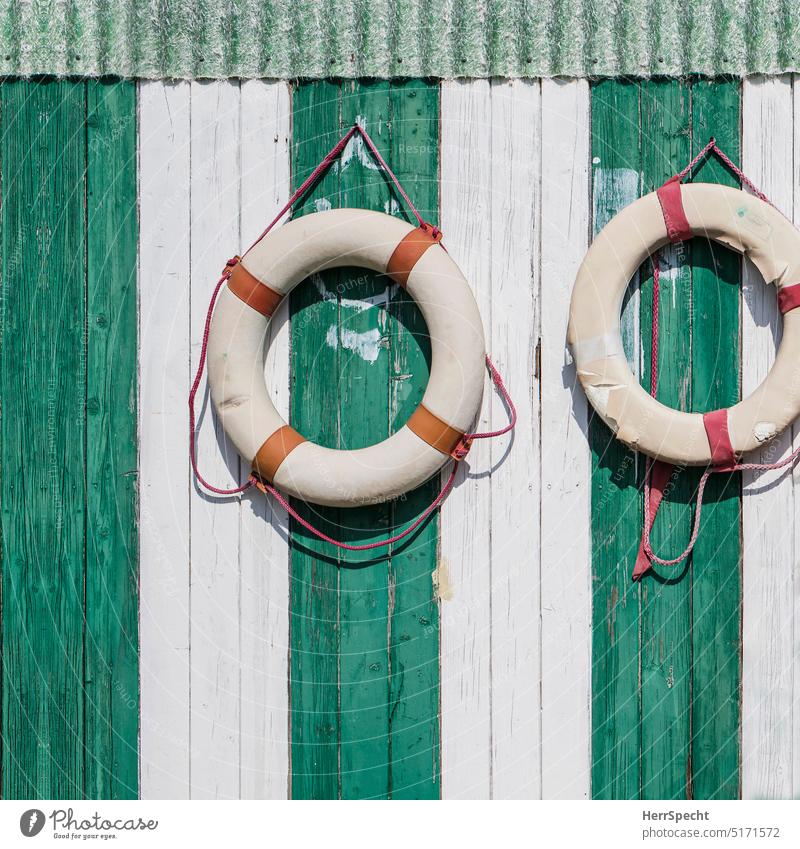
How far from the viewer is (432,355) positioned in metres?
1.89

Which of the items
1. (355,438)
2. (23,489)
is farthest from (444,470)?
(23,489)

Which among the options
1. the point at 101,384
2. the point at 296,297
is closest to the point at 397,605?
the point at 296,297

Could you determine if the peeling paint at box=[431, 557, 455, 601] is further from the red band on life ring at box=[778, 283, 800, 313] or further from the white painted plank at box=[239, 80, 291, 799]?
the red band on life ring at box=[778, 283, 800, 313]

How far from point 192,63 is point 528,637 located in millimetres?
1722

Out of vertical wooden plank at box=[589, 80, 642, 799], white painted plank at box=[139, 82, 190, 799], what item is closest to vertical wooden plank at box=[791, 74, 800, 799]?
vertical wooden plank at box=[589, 80, 642, 799]

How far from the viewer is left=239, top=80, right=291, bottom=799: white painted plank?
1979mm

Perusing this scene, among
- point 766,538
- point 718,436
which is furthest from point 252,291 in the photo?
point 766,538

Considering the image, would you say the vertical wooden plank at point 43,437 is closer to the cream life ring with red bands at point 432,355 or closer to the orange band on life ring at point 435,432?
the cream life ring with red bands at point 432,355

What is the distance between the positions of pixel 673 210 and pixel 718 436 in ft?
1.84

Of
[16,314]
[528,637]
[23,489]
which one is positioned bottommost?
[528,637]

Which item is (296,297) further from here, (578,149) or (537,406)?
(578,149)

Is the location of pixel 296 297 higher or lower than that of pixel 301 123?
lower

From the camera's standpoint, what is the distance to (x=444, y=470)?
197cm
